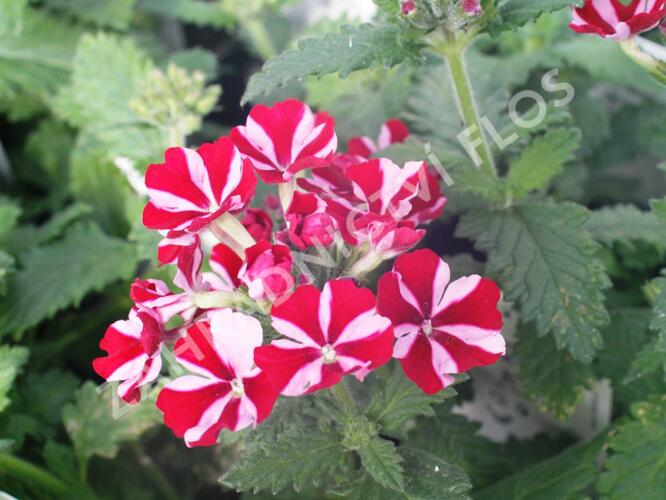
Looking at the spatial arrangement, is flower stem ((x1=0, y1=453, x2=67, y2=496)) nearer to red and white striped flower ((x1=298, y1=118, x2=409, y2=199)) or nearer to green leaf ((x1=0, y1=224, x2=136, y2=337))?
green leaf ((x1=0, y1=224, x2=136, y2=337))

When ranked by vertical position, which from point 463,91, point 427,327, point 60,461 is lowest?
point 60,461

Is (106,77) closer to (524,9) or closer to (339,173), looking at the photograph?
(339,173)

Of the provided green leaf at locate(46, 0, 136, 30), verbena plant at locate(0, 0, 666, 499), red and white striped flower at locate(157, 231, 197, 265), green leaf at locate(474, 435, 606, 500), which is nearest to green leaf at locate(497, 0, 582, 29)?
verbena plant at locate(0, 0, 666, 499)

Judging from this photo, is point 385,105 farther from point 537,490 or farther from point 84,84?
point 537,490

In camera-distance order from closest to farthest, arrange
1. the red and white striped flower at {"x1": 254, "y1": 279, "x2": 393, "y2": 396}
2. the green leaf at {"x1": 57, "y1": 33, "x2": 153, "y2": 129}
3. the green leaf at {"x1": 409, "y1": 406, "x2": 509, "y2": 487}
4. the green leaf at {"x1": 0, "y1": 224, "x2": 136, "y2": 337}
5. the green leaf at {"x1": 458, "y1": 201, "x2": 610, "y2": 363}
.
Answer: the red and white striped flower at {"x1": 254, "y1": 279, "x2": 393, "y2": 396}, the green leaf at {"x1": 458, "y1": 201, "x2": 610, "y2": 363}, the green leaf at {"x1": 409, "y1": 406, "x2": 509, "y2": 487}, the green leaf at {"x1": 0, "y1": 224, "x2": 136, "y2": 337}, the green leaf at {"x1": 57, "y1": 33, "x2": 153, "y2": 129}

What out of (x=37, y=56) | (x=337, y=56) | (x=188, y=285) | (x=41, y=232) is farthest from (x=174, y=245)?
(x=37, y=56)

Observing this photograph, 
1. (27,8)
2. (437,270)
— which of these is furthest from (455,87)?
(27,8)
